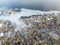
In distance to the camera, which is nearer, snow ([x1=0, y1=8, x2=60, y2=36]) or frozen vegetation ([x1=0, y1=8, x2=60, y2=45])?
frozen vegetation ([x1=0, y1=8, x2=60, y2=45])

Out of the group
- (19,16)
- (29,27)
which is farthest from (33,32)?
(19,16)

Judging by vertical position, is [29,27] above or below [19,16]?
below

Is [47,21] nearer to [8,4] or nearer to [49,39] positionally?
[49,39]

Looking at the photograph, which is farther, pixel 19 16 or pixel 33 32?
pixel 19 16

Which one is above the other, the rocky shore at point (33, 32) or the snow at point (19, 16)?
the snow at point (19, 16)

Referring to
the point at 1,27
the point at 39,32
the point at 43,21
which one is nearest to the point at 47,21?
the point at 43,21

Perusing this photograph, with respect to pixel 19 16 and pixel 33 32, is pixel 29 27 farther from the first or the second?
pixel 19 16

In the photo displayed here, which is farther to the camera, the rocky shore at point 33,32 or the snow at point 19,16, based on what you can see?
the snow at point 19,16

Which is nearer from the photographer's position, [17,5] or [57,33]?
[57,33]

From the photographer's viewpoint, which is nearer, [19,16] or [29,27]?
[29,27]

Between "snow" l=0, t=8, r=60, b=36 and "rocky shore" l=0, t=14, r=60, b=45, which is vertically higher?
"snow" l=0, t=8, r=60, b=36

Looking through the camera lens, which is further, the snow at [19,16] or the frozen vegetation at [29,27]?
the snow at [19,16]
